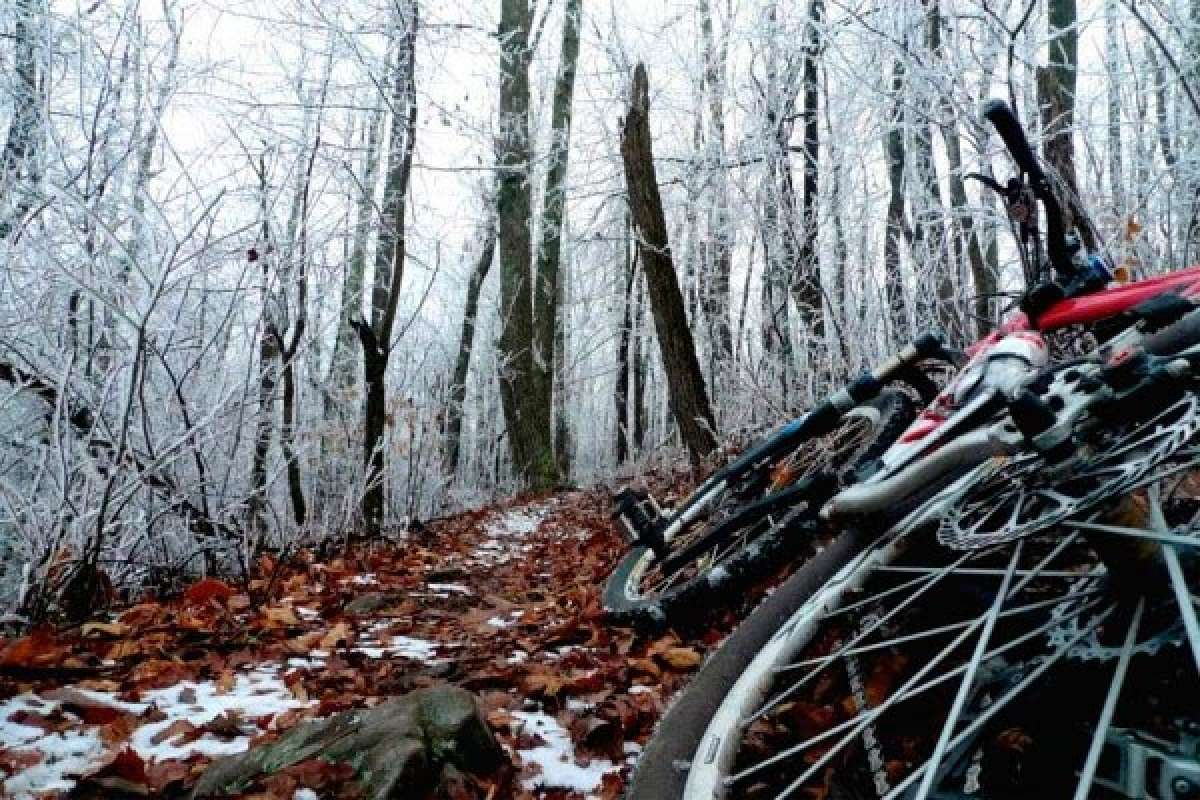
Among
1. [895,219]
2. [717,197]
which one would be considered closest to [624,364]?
[717,197]

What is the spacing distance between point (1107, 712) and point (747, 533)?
2079 mm

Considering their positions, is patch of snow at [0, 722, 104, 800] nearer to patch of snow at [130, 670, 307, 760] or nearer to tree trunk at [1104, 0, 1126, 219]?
patch of snow at [130, 670, 307, 760]

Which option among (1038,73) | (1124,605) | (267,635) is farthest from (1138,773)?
(1038,73)

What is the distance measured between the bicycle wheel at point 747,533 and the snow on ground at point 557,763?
662 millimetres

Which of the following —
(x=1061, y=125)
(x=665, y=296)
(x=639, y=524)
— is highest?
(x=1061, y=125)

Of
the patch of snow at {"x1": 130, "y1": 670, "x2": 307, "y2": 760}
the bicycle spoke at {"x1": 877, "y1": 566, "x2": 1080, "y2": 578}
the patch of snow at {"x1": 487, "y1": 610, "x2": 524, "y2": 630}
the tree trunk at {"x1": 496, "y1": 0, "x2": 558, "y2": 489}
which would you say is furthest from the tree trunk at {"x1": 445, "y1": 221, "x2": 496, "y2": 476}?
the bicycle spoke at {"x1": 877, "y1": 566, "x2": 1080, "y2": 578}

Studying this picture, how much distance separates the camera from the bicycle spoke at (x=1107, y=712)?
2.70ft

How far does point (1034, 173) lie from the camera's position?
2.05 m

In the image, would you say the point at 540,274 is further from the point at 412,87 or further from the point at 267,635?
the point at 267,635

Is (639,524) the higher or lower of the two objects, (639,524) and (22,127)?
the lower

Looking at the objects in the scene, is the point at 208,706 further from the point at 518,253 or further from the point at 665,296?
the point at 518,253

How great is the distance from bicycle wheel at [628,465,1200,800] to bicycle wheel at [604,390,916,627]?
0.63m

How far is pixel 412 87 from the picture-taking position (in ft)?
21.3

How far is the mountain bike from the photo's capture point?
100 cm
